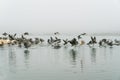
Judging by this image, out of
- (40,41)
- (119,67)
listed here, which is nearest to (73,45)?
(40,41)

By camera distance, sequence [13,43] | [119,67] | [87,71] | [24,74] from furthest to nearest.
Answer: [13,43] → [119,67] → [87,71] → [24,74]

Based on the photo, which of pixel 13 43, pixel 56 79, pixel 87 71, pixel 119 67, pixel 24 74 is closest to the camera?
pixel 56 79

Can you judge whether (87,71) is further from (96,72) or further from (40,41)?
(40,41)

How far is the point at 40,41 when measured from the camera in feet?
344

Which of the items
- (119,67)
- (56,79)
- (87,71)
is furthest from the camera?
(119,67)

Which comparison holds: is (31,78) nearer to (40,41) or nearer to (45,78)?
(45,78)

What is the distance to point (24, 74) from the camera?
3828 cm

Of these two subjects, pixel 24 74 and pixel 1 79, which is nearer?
pixel 1 79

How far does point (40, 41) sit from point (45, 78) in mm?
69647

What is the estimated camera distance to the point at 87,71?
4088 centimetres

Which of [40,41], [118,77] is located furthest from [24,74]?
[40,41]

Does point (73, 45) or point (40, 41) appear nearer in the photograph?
point (73, 45)

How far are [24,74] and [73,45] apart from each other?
2111 inches

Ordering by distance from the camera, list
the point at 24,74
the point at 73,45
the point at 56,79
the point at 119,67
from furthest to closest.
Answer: the point at 73,45
the point at 119,67
the point at 24,74
the point at 56,79
